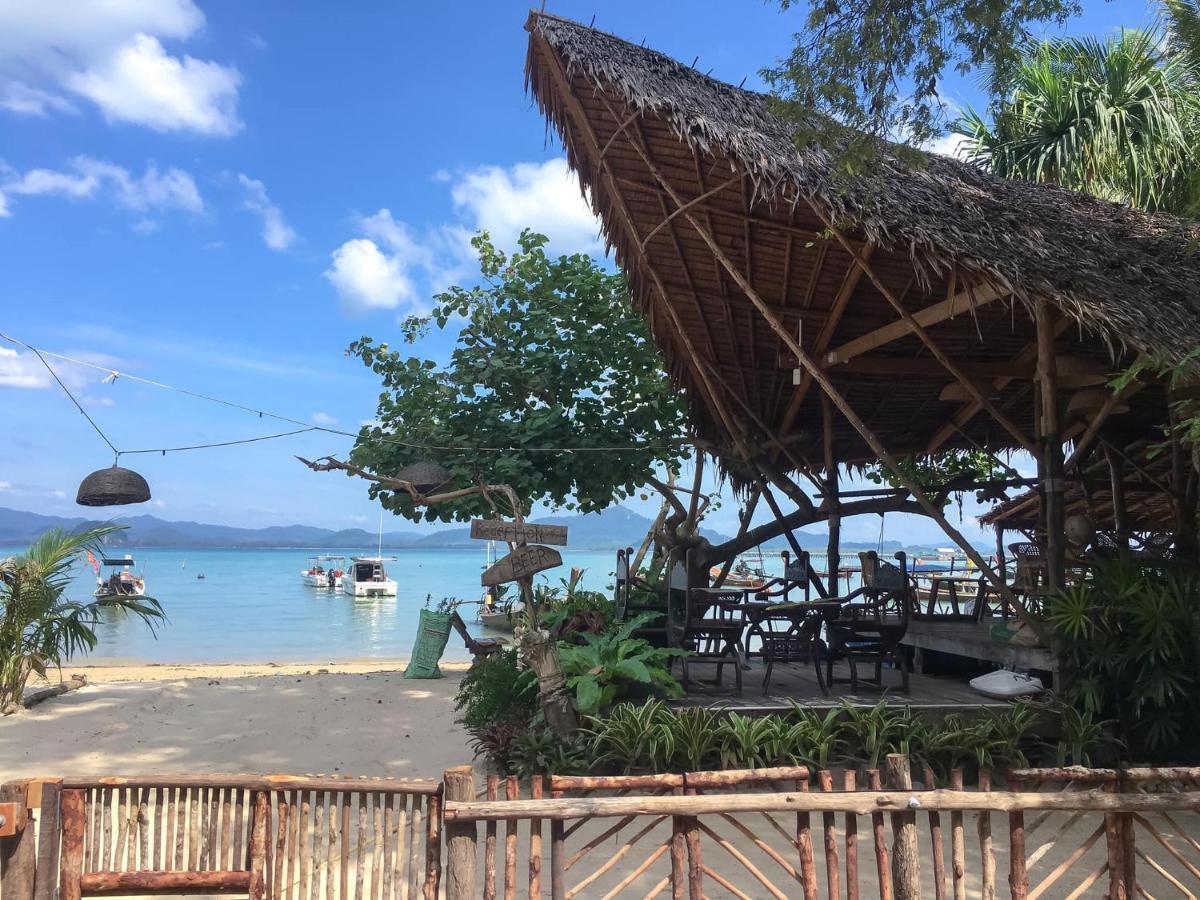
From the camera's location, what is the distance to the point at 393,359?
38.5 feet

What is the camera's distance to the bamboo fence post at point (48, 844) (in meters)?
3.11

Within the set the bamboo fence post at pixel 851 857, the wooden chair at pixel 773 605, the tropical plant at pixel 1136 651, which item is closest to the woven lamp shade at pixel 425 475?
the wooden chair at pixel 773 605

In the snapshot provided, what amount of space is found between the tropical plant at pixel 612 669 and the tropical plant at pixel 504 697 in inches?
16.8

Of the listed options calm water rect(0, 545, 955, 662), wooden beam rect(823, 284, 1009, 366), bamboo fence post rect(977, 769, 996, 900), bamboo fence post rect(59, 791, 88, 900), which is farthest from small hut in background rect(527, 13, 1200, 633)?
bamboo fence post rect(59, 791, 88, 900)

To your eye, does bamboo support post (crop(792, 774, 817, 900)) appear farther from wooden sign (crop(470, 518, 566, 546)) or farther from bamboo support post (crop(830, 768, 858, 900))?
wooden sign (crop(470, 518, 566, 546))

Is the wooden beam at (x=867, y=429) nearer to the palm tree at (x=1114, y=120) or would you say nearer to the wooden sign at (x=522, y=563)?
the wooden sign at (x=522, y=563)

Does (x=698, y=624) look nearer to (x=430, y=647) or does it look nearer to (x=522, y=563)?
(x=522, y=563)

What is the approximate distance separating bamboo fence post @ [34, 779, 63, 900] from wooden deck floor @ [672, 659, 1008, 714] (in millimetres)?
3814

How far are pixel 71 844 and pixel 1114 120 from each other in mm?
13142

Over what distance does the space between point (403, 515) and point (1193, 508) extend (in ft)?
25.7

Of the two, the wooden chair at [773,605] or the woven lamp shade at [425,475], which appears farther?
the woven lamp shade at [425,475]

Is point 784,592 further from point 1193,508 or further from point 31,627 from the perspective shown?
point 31,627

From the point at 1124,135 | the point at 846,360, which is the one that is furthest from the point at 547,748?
the point at 1124,135

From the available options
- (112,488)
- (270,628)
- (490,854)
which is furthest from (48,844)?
(270,628)
